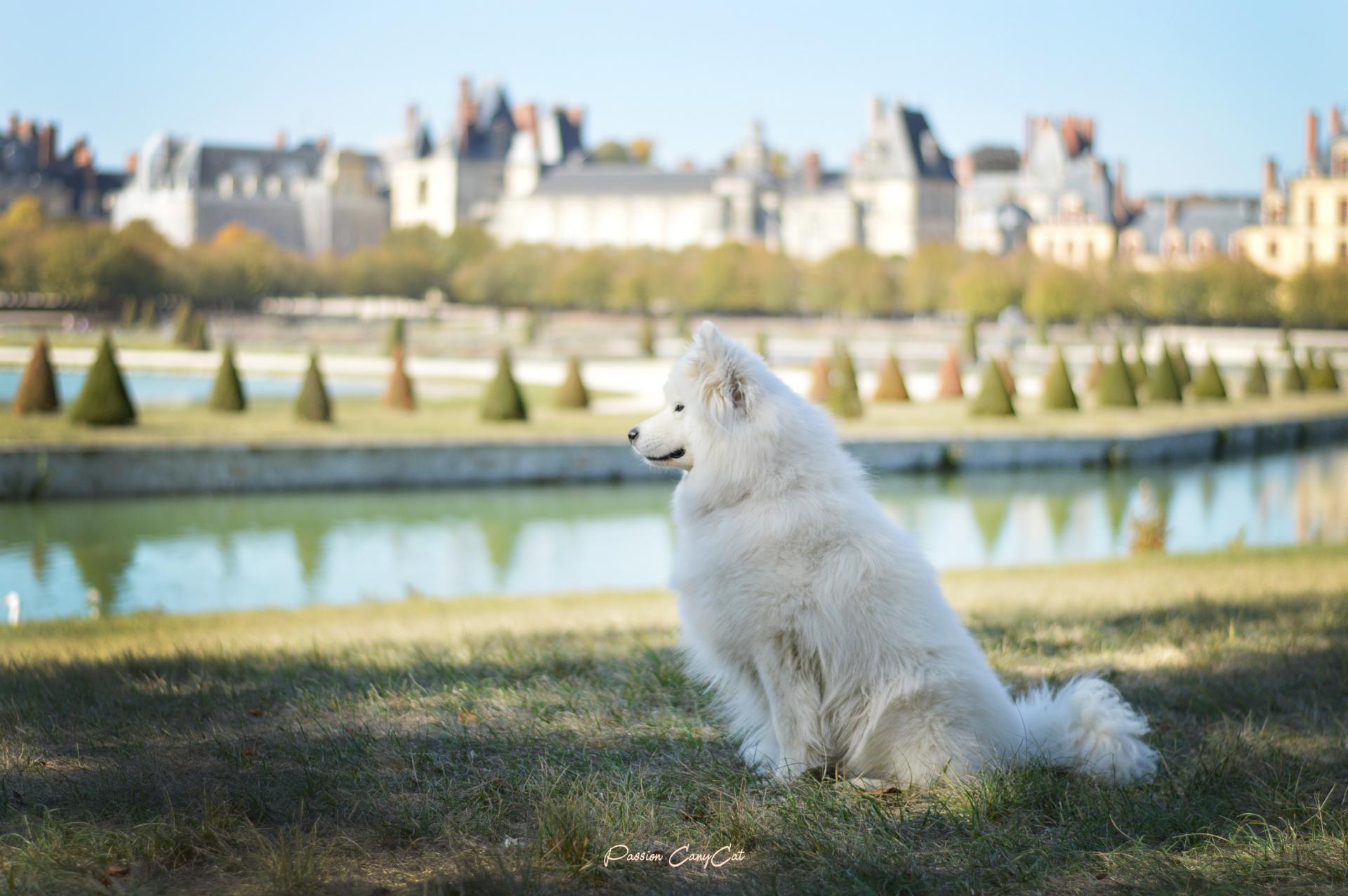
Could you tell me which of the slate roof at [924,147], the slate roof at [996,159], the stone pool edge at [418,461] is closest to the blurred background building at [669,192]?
the slate roof at [924,147]

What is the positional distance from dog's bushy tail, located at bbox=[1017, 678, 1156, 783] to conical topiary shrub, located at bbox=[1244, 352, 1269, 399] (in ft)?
54.8

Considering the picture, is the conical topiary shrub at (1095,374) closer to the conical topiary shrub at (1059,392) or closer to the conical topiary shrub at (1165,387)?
the conical topiary shrub at (1165,387)

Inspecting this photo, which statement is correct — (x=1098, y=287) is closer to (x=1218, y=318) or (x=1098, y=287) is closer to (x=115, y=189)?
(x=1218, y=318)

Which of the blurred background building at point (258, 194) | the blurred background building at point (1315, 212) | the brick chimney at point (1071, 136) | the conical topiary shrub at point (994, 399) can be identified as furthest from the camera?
the blurred background building at point (258, 194)

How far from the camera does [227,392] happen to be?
12453mm

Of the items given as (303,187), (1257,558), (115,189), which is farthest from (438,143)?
(1257,558)

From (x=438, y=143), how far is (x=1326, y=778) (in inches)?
2907

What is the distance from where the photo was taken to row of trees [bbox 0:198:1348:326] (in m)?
30.2

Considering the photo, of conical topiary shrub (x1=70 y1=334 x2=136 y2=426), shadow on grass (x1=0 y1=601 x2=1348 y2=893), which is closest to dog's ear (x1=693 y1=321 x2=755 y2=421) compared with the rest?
shadow on grass (x1=0 y1=601 x2=1348 y2=893)

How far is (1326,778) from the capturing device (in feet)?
7.30

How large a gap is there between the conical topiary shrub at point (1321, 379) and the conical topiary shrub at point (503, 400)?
1199cm

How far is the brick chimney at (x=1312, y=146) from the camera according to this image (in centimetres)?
3622

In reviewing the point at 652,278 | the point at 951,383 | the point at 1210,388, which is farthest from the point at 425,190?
the point at 1210,388

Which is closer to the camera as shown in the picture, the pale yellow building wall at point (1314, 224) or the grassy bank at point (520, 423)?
the grassy bank at point (520, 423)
